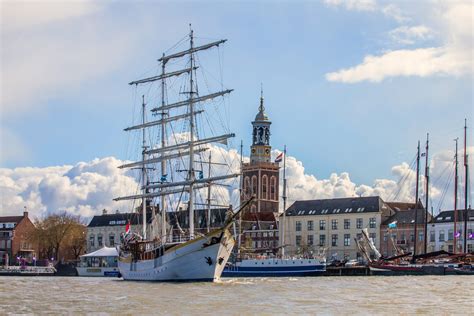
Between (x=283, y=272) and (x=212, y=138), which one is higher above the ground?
(x=212, y=138)

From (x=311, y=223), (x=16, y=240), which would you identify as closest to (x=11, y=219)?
(x=16, y=240)

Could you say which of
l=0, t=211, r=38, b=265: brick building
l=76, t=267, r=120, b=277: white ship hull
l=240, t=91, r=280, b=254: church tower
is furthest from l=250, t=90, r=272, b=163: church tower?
l=76, t=267, r=120, b=277: white ship hull

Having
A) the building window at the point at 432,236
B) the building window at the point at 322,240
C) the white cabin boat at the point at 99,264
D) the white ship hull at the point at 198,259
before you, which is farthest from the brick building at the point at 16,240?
the white ship hull at the point at 198,259

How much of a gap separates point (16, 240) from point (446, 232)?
85760mm

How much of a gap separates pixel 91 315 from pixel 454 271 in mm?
67553

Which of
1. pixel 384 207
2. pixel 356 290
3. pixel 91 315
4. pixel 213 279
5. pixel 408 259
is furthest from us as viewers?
pixel 384 207

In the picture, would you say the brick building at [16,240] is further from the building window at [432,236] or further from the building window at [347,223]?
the building window at [432,236]

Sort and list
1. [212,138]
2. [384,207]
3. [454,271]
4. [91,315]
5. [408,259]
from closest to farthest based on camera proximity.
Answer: [91,315], [212,138], [454,271], [408,259], [384,207]

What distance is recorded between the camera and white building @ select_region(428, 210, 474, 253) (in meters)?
146

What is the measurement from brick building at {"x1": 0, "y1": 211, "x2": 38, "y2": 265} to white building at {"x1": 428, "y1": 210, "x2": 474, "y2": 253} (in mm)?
78810

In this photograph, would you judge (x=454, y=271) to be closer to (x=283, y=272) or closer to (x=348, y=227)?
(x=283, y=272)

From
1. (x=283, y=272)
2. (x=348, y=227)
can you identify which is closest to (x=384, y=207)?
(x=348, y=227)

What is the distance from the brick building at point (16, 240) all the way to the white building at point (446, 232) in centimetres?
7881

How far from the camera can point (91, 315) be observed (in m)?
45.7
